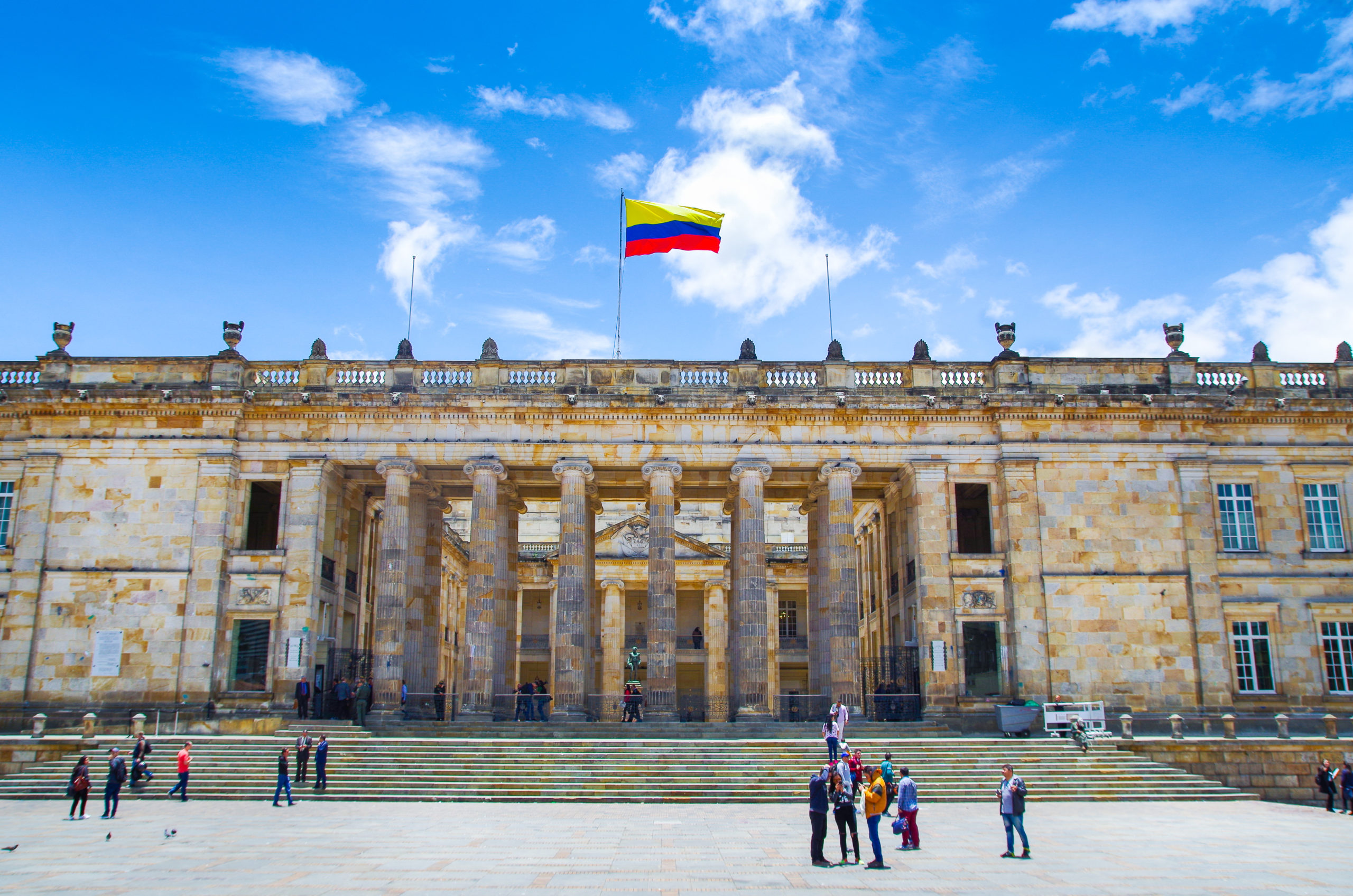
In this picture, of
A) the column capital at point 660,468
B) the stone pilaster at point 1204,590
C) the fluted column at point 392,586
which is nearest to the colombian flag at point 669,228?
the column capital at point 660,468

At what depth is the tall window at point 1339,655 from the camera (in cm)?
3030

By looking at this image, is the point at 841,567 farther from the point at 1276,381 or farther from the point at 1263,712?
the point at 1276,381

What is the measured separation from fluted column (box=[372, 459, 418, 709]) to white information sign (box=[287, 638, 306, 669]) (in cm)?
210

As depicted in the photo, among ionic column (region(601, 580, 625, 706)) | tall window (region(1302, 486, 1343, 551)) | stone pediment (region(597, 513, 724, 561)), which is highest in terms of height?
stone pediment (region(597, 513, 724, 561))

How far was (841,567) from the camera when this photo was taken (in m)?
30.7

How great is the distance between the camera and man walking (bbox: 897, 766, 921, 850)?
15969mm

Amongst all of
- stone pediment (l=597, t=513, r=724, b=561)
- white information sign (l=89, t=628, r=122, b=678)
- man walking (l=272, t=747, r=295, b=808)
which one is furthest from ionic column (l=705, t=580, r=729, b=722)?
man walking (l=272, t=747, r=295, b=808)

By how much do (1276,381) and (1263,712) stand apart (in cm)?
1014

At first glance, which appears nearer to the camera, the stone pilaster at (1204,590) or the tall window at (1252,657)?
the stone pilaster at (1204,590)

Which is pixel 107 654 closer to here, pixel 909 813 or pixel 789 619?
pixel 909 813

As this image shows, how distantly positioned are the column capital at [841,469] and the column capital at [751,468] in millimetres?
1722

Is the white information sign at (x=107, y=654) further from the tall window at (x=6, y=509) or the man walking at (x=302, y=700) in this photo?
the man walking at (x=302, y=700)

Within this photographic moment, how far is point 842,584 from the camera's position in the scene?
30.6 metres

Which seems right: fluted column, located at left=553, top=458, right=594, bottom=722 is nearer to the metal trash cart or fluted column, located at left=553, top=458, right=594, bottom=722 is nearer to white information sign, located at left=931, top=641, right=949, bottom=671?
white information sign, located at left=931, top=641, right=949, bottom=671
